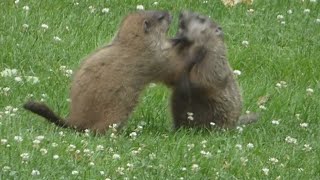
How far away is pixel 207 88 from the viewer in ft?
27.5

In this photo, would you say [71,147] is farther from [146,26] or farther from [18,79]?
[18,79]

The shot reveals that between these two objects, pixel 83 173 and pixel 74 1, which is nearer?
pixel 83 173

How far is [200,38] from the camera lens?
27.8 ft

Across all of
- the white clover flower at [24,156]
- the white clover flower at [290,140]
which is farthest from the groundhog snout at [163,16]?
the white clover flower at [24,156]

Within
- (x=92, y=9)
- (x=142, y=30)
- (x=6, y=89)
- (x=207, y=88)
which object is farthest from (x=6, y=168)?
(x=92, y=9)

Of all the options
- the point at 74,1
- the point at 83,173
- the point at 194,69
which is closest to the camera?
the point at 83,173

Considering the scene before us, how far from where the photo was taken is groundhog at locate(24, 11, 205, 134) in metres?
7.65

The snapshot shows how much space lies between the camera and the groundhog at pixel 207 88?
8.33 metres

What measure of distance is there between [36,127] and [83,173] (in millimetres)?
1222

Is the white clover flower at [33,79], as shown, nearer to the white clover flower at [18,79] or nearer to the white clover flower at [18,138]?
the white clover flower at [18,79]

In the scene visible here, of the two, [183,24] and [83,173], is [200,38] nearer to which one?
[183,24]

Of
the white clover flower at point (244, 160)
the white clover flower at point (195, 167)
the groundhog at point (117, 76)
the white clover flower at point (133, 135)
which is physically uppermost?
the groundhog at point (117, 76)

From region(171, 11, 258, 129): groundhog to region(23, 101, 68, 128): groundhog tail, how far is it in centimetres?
100

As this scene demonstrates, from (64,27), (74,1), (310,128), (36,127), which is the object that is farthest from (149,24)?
(74,1)
